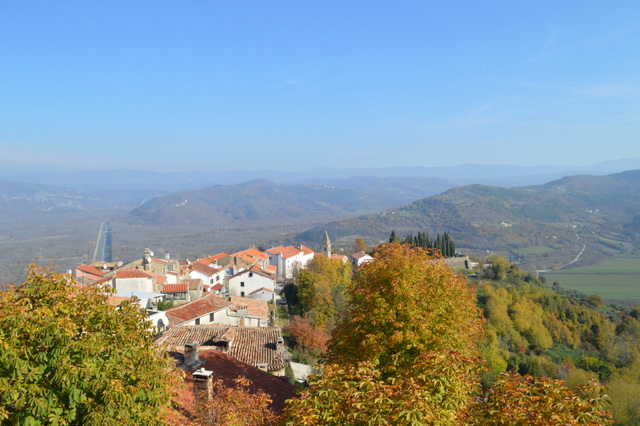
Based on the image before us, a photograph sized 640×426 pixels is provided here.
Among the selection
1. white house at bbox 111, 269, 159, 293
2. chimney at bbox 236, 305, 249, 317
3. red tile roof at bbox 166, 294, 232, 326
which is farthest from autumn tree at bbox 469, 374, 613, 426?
white house at bbox 111, 269, 159, 293

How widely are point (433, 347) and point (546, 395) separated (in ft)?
23.5

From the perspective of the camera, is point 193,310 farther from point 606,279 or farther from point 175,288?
point 606,279

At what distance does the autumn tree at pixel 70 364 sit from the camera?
743cm

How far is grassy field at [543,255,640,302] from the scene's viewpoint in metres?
107

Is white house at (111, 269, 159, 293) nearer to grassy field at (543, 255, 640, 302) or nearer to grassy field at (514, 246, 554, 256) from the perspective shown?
grassy field at (543, 255, 640, 302)

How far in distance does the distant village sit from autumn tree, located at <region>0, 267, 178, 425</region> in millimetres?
976

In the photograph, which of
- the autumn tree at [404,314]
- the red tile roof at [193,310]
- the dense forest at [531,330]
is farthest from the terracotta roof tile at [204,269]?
the autumn tree at [404,314]

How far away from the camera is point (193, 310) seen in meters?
31.9

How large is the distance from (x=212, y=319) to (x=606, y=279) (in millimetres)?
128260

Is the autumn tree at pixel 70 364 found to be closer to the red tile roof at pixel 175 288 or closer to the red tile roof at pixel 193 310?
the red tile roof at pixel 193 310

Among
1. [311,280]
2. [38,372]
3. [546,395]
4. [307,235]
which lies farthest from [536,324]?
[307,235]

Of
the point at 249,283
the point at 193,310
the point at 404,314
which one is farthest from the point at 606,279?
the point at 404,314

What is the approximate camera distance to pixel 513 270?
7719 cm

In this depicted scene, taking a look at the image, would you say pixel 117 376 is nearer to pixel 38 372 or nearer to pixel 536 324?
pixel 38 372
